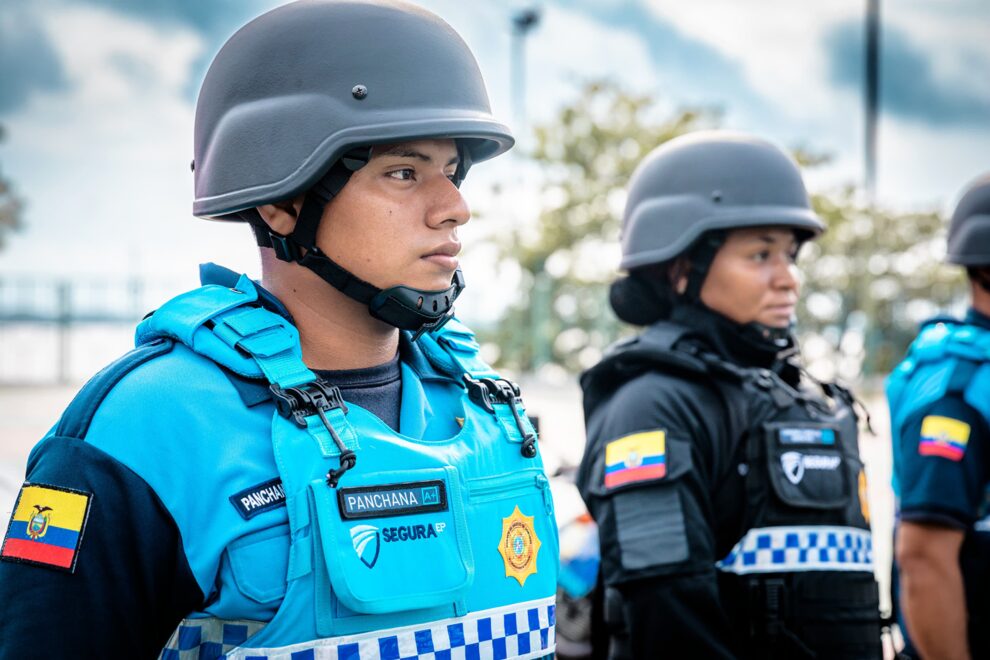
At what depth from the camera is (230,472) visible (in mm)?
1676

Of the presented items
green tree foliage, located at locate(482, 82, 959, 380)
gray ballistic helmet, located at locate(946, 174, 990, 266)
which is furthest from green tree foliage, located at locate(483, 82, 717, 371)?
gray ballistic helmet, located at locate(946, 174, 990, 266)

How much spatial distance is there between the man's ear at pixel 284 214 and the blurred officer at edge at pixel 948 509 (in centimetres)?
248

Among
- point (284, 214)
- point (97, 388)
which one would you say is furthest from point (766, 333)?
point (97, 388)

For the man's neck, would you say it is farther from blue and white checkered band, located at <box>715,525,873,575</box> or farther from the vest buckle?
blue and white checkered band, located at <box>715,525,873,575</box>

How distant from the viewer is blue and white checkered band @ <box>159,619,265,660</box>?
1671 mm

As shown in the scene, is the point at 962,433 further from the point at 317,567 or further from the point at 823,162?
the point at 823,162

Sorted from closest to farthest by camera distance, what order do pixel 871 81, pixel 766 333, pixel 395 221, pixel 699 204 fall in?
1. pixel 395 221
2. pixel 766 333
3. pixel 699 204
4. pixel 871 81

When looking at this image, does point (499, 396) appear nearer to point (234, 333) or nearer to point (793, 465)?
point (234, 333)

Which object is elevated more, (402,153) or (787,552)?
(402,153)

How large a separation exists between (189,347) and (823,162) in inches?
878

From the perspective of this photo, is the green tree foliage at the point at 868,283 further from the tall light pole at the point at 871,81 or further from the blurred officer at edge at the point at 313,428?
the blurred officer at edge at the point at 313,428

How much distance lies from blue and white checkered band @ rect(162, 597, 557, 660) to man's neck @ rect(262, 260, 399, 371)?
0.54m

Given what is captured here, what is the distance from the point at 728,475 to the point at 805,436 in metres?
0.26

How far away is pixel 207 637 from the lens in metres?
1.69
